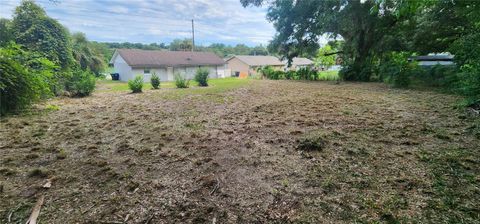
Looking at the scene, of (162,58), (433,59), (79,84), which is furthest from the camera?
(162,58)

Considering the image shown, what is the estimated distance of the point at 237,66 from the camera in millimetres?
32781

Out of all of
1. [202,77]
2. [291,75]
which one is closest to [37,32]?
[202,77]

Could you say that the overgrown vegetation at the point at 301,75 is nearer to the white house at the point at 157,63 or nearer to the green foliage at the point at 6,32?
the white house at the point at 157,63

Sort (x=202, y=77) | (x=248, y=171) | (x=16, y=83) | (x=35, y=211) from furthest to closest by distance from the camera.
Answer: (x=202, y=77) → (x=16, y=83) → (x=248, y=171) → (x=35, y=211)

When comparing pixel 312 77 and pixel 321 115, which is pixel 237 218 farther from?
pixel 312 77

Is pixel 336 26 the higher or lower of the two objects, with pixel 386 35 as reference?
higher

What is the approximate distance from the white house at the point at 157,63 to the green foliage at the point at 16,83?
14890 mm

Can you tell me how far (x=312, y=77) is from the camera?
15266mm

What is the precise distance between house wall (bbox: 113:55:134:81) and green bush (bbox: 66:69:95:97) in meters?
11.9

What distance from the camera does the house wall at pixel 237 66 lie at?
3209 centimetres

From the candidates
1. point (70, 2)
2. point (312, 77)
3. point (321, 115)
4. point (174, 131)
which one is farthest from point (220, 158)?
point (312, 77)

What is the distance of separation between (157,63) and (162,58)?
135 centimetres

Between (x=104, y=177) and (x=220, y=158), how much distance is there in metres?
1.13

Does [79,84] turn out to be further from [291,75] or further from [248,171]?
[291,75]
